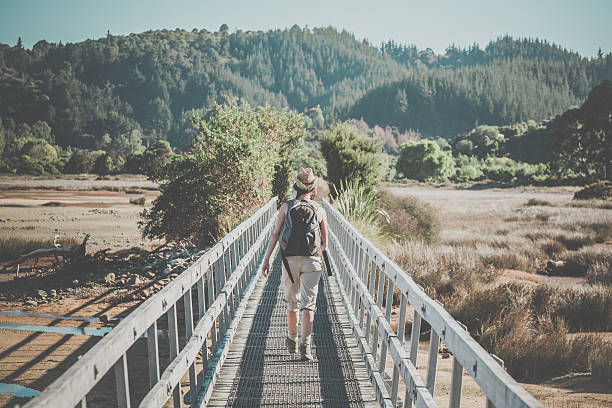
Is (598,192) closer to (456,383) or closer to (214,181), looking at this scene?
(214,181)

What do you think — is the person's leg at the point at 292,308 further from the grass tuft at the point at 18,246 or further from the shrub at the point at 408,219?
the grass tuft at the point at 18,246

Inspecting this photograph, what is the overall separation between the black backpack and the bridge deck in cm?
116

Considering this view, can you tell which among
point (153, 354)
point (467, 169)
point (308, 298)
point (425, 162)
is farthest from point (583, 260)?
point (467, 169)

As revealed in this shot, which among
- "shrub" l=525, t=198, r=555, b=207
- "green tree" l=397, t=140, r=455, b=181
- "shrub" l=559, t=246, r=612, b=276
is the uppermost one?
"green tree" l=397, t=140, r=455, b=181

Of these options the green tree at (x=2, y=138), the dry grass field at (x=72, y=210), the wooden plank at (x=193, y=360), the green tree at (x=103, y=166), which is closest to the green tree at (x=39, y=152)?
the green tree at (x=2, y=138)

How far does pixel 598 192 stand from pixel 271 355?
120ft

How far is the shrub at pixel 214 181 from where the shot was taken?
Answer: 12.0 metres

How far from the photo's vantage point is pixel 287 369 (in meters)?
4.31

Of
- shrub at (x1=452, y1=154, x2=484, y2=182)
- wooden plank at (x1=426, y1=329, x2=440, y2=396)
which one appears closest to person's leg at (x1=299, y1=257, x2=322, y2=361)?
wooden plank at (x1=426, y1=329, x2=440, y2=396)

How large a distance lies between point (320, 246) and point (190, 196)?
30.2 ft

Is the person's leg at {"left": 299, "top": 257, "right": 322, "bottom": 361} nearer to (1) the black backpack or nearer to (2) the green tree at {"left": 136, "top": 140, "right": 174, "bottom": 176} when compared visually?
(1) the black backpack

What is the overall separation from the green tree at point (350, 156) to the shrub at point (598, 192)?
77.9ft

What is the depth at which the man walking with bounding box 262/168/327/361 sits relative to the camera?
4410 millimetres

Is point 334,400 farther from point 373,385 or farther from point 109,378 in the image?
point 109,378
